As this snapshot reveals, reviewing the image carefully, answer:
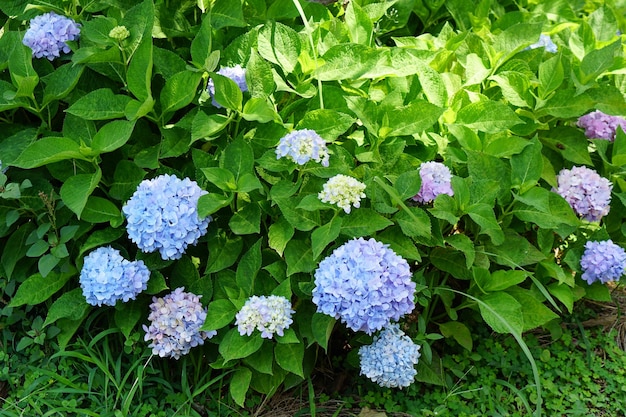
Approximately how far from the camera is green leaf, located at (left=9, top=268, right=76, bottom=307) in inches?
80.4

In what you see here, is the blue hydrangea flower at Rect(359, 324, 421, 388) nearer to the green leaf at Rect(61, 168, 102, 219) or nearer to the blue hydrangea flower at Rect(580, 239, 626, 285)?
the blue hydrangea flower at Rect(580, 239, 626, 285)

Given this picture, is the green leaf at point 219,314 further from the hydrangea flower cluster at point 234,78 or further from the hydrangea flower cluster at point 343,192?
the hydrangea flower cluster at point 234,78

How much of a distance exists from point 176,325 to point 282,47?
36.9 inches

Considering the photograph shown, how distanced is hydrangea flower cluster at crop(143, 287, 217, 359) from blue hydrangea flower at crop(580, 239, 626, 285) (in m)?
1.23

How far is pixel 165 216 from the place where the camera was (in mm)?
1840

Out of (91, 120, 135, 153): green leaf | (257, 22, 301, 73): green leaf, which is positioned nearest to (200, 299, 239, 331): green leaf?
(91, 120, 135, 153): green leaf

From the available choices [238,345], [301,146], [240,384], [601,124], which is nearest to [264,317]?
[238,345]

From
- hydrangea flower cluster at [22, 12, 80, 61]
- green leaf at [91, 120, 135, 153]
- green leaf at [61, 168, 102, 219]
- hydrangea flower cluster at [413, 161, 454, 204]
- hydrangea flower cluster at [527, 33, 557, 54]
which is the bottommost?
green leaf at [61, 168, 102, 219]

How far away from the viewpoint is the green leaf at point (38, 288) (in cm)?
204

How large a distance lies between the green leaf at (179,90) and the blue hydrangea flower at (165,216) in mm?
244

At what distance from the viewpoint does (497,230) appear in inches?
78.5

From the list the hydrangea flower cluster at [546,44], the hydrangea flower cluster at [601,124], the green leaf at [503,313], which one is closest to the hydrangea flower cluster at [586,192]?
the hydrangea flower cluster at [601,124]

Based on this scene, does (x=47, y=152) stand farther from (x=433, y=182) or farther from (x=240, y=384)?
(x=433, y=182)

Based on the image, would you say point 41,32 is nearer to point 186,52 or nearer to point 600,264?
point 186,52
